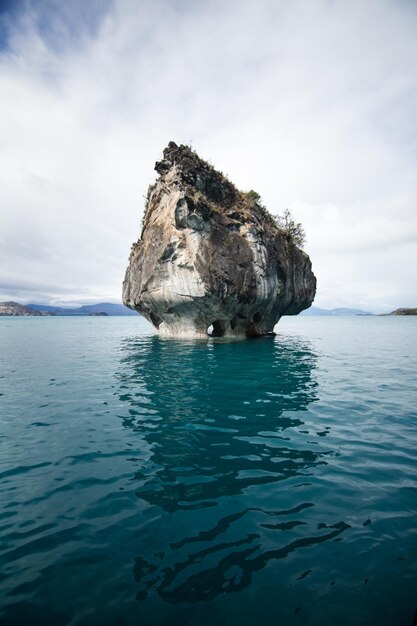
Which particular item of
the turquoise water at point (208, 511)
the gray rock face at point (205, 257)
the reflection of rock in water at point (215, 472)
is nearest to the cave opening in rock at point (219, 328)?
the gray rock face at point (205, 257)

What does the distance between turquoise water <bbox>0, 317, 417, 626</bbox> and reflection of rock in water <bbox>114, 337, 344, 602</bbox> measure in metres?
0.03

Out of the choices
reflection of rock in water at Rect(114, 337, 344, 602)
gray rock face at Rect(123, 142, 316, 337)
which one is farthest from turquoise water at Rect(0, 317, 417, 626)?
gray rock face at Rect(123, 142, 316, 337)

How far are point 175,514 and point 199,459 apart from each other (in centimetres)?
196

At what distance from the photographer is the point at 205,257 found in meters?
29.1

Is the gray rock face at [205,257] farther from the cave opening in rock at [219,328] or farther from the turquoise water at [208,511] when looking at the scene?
the turquoise water at [208,511]

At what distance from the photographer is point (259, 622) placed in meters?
3.35

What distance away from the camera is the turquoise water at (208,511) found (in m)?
3.60

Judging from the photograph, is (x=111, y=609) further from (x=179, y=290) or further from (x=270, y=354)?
(x=179, y=290)

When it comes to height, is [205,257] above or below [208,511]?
above

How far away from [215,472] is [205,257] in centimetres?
2417

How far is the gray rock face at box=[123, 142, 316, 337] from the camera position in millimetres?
29219

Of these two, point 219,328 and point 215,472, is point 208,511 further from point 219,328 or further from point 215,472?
point 219,328

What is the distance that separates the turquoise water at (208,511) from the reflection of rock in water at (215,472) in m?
0.03

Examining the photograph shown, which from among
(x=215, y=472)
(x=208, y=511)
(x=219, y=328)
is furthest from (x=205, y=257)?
(x=208, y=511)
